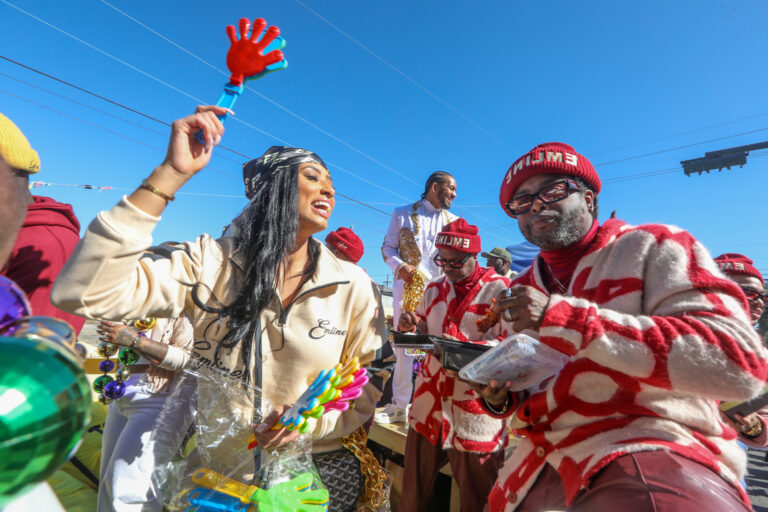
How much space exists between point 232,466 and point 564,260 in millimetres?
1641

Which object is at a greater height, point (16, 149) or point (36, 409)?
point (16, 149)

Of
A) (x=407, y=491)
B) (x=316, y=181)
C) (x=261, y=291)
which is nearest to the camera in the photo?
(x=261, y=291)

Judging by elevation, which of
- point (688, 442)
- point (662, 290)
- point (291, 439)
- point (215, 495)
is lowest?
point (215, 495)

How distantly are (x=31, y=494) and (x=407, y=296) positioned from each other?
3.98 metres

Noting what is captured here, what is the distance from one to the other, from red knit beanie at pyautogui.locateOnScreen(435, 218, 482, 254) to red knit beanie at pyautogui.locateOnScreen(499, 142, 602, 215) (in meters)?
1.24

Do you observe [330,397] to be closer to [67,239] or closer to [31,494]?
[31,494]

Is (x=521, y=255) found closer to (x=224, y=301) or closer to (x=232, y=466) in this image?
(x=224, y=301)

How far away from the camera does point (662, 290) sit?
130 centimetres

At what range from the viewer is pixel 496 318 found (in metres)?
1.57

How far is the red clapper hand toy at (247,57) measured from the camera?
53.2 inches

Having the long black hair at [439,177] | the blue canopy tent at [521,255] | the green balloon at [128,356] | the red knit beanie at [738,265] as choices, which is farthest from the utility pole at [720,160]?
the green balloon at [128,356]

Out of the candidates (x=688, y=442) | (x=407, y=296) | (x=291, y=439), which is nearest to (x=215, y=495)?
(x=291, y=439)

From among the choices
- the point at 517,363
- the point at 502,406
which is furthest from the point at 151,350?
the point at 517,363

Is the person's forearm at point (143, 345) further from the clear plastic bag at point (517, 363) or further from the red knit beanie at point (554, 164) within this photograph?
the red knit beanie at point (554, 164)
